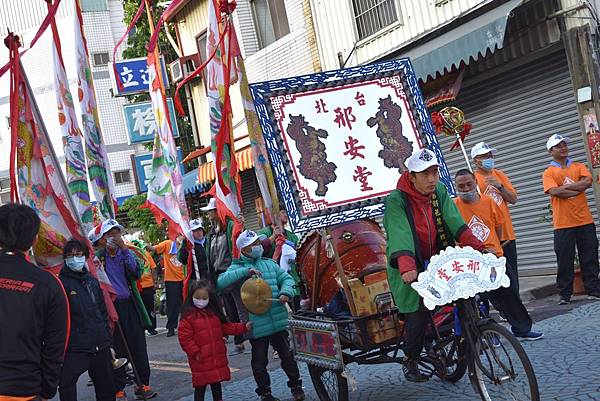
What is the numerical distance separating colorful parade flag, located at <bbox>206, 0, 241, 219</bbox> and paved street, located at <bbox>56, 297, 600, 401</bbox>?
6.69ft

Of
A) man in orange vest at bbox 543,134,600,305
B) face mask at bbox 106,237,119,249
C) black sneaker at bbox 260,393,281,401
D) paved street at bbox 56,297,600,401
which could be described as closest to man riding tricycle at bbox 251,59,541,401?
paved street at bbox 56,297,600,401

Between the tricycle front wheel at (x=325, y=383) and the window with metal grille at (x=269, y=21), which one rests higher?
the window with metal grille at (x=269, y=21)

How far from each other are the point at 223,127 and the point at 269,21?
35.5 ft

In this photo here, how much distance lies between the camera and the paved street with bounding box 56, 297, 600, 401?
6.45 meters

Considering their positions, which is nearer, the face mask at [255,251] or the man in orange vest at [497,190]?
the face mask at [255,251]

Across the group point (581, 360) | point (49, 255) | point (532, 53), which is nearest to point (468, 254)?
point (581, 360)

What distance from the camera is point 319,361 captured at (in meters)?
6.73

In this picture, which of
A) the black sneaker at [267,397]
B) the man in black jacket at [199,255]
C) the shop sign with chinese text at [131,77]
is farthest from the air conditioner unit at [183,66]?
the black sneaker at [267,397]

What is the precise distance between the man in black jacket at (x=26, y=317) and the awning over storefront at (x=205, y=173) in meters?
14.3

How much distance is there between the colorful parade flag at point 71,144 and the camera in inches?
327

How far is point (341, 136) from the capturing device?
24.3 ft

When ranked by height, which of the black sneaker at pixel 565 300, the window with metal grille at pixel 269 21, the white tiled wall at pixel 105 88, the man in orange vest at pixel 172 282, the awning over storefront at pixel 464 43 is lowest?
the black sneaker at pixel 565 300

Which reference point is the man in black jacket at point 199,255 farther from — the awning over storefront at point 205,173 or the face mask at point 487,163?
the awning over storefront at point 205,173

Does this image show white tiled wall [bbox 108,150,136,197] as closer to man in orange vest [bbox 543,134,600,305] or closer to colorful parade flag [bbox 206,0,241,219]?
colorful parade flag [bbox 206,0,241,219]
